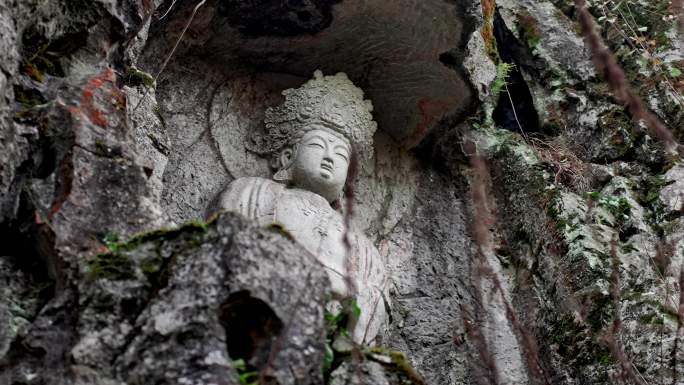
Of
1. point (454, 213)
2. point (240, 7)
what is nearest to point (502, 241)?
point (454, 213)

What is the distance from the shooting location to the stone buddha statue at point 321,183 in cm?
570

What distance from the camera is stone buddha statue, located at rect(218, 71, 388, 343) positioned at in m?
5.70

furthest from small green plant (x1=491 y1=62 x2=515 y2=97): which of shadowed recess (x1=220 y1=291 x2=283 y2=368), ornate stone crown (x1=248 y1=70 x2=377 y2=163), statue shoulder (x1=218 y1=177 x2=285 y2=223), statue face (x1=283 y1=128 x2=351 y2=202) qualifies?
shadowed recess (x1=220 y1=291 x2=283 y2=368)

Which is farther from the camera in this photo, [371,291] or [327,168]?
[327,168]

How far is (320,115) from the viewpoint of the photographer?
20.6ft

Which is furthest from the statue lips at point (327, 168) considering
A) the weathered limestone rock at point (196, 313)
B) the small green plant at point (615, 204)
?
the weathered limestone rock at point (196, 313)

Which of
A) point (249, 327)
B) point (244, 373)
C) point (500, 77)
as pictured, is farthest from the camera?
point (500, 77)

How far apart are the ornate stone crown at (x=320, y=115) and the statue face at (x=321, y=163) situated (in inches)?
3.0

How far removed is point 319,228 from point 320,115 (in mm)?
808

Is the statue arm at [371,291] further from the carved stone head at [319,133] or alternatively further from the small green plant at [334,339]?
the small green plant at [334,339]

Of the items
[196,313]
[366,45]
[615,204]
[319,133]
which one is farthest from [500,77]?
[196,313]

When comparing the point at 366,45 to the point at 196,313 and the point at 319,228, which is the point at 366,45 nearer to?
the point at 319,228

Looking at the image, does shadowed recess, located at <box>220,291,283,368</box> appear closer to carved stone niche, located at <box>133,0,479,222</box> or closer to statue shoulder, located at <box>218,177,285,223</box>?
statue shoulder, located at <box>218,177,285,223</box>

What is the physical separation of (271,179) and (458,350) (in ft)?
4.56
